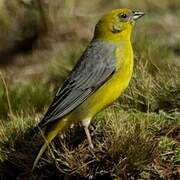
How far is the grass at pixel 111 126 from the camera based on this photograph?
17.9ft

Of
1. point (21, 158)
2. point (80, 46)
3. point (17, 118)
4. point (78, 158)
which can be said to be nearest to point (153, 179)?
point (78, 158)

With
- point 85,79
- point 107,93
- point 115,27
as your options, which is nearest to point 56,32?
point 115,27

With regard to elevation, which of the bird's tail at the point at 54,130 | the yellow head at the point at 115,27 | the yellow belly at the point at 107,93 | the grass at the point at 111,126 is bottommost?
the grass at the point at 111,126

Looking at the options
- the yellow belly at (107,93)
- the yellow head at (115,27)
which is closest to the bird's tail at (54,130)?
the yellow belly at (107,93)

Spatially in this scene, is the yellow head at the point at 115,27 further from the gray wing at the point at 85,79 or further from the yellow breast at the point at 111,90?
the yellow breast at the point at 111,90

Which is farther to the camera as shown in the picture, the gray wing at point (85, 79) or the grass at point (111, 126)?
the gray wing at point (85, 79)

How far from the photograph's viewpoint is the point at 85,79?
20.0 feet

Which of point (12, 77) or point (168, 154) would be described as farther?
point (12, 77)

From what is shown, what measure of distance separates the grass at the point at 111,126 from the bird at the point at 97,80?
16cm

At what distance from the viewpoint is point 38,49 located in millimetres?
10797

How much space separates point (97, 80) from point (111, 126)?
53 centimetres

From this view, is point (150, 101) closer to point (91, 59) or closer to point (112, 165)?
point (91, 59)

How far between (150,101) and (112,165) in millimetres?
1443

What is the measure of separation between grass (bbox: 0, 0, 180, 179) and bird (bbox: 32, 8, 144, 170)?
0.53 feet
